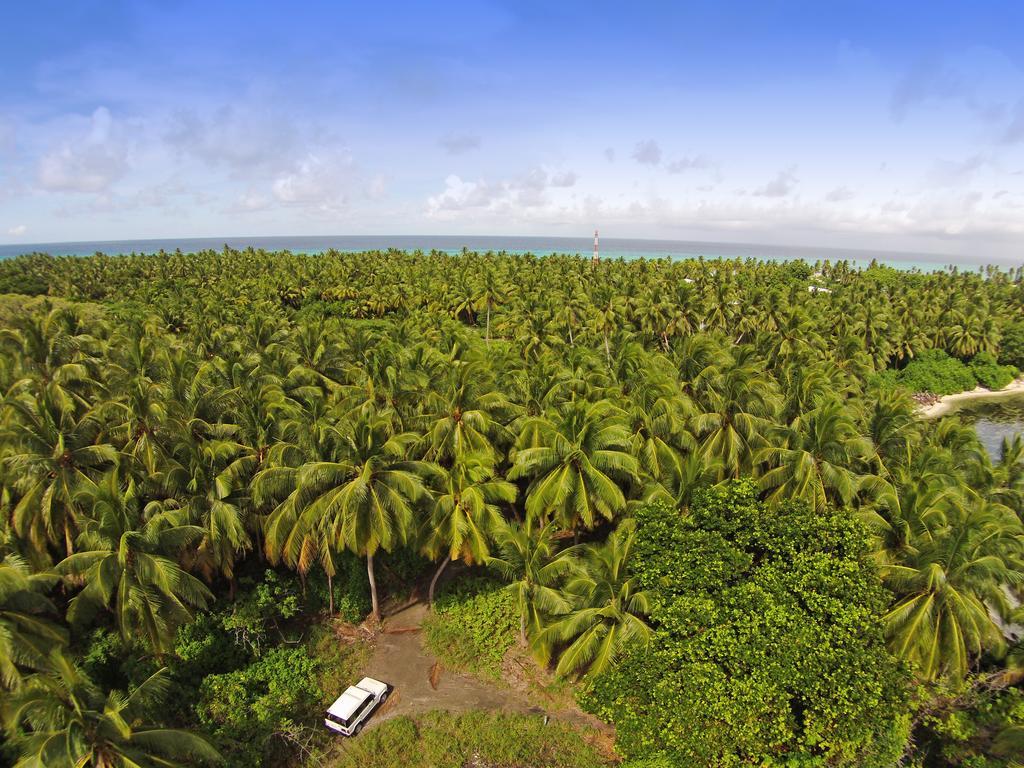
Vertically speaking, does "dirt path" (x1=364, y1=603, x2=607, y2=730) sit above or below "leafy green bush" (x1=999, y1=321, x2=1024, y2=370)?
below

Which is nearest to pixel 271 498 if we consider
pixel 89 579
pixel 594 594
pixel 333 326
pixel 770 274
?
pixel 89 579

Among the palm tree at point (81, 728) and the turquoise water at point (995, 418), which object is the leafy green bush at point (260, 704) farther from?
the turquoise water at point (995, 418)

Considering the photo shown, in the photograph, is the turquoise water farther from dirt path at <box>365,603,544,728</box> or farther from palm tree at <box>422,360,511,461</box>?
dirt path at <box>365,603,544,728</box>

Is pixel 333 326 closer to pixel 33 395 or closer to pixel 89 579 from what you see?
pixel 33 395

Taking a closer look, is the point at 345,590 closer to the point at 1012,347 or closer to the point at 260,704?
the point at 260,704

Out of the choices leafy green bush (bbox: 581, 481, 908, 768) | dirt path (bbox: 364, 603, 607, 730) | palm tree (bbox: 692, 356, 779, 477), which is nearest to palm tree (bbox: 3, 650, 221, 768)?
dirt path (bbox: 364, 603, 607, 730)

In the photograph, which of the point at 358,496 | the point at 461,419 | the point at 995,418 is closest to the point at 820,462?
the point at 461,419

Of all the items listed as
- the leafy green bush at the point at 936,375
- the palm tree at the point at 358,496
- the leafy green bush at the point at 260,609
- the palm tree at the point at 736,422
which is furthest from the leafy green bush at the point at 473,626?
the leafy green bush at the point at 936,375
